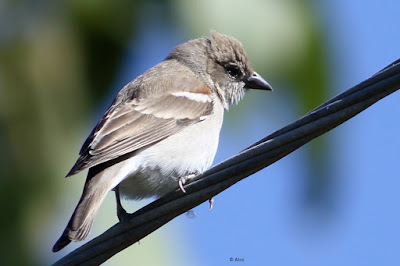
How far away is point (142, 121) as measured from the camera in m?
5.57

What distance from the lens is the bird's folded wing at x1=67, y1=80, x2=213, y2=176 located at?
5055 millimetres

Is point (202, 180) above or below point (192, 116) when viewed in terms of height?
below

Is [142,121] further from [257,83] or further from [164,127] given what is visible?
[257,83]

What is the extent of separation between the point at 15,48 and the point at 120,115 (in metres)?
2.55

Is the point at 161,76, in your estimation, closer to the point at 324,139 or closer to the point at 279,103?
the point at 279,103

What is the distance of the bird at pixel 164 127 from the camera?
5.00m

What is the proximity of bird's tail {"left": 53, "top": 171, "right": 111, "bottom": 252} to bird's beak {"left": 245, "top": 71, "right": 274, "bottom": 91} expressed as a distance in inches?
90.0

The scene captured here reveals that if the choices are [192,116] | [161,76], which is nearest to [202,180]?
[192,116]

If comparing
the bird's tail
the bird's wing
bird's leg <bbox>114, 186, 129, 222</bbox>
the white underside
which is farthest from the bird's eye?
the bird's tail

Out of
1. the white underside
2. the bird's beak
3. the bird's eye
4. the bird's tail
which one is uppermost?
the bird's eye

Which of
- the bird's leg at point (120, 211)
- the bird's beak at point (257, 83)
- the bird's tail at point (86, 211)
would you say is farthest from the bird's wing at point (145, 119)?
the bird's beak at point (257, 83)

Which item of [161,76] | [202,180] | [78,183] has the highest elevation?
[161,76]

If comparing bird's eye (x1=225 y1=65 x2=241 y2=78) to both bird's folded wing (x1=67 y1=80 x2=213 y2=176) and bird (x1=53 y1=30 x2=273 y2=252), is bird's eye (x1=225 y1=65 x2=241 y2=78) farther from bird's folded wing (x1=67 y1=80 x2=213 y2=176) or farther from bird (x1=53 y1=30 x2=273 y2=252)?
bird's folded wing (x1=67 y1=80 x2=213 y2=176)

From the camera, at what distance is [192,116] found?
595 centimetres
